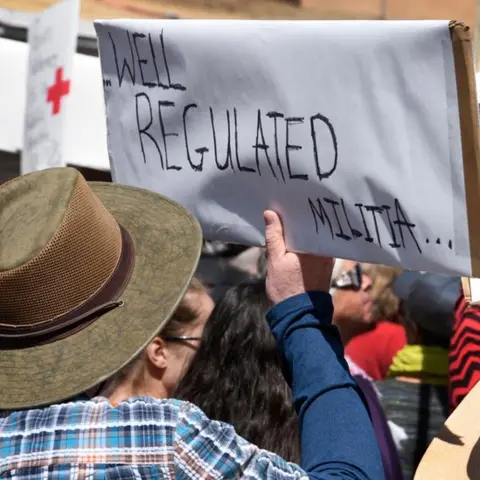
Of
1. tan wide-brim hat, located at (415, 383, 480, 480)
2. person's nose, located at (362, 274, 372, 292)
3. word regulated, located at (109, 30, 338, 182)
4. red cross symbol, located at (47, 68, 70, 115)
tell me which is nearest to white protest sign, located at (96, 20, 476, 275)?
word regulated, located at (109, 30, 338, 182)

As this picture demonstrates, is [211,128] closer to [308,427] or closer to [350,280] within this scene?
[308,427]

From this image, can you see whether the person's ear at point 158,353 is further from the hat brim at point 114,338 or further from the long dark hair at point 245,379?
the hat brim at point 114,338

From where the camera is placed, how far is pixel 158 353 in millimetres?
2104

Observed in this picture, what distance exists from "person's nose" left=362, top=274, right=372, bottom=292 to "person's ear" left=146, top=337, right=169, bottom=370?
124cm

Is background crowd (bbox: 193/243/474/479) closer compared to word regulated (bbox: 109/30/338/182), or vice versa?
word regulated (bbox: 109/30/338/182)

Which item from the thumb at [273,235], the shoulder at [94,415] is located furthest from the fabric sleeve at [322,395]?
the shoulder at [94,415]

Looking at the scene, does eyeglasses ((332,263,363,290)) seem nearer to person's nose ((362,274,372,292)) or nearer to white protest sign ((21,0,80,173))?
person's nose ((362,274,372,292))

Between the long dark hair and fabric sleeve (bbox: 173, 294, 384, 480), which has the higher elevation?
fabric sleeve (bbox: 173, 294, 384, 480)

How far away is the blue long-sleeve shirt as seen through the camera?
1.19 metres

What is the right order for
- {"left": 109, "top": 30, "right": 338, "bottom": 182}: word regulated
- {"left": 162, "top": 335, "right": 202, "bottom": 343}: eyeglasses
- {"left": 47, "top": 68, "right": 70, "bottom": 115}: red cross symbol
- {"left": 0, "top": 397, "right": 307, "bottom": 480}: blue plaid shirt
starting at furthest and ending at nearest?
1. {"left": 47, "top": 68, "right": 70, "bottom": 115}: red cross symbol
2. {"left": 162, "top": 335, "right": 202, "bottom": 343}: eyeglasses
3. {"left": 109, "top": 30, "right": 338, "bottom": 182}: word regulated
4. {"left": 0, "top": 397, "right": 307, "bottom": 480}: blue plaid shirt

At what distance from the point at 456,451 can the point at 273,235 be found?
0.44 metres

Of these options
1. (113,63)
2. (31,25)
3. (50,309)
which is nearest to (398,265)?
(50,309)

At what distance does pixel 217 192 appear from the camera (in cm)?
169

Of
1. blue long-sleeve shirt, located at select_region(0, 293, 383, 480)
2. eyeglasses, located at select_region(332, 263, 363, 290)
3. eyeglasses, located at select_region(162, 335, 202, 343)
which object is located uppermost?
blue long-sleeve shirt, located at select_region(0, 293, 383, 480)
